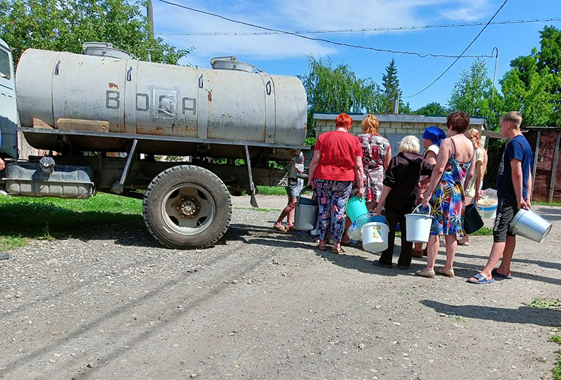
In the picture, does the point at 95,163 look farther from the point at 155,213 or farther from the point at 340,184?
the point at 340,184

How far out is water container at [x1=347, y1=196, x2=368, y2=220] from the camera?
5684 millimetres

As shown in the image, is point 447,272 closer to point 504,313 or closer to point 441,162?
point 504,313

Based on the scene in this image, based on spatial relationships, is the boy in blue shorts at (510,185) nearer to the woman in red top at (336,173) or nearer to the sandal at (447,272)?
the sandal at (447,272)

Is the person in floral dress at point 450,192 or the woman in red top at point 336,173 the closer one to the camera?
the person in floral dress at point 450,192

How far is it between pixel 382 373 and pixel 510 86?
98.6ft

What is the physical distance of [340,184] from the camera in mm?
5695

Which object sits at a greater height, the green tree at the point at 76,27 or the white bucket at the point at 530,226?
the green tree at the point at 76,27

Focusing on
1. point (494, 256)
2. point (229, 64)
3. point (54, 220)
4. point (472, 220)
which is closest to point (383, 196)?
point (472, 220)

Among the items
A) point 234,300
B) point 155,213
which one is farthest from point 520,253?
point 155,213

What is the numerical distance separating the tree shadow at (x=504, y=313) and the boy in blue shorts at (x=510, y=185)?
0.79m

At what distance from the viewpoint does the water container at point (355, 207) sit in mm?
5684

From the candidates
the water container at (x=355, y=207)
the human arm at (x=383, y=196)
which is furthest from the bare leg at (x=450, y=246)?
the water container at (x=355, y=207)

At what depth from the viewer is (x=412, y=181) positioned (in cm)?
511

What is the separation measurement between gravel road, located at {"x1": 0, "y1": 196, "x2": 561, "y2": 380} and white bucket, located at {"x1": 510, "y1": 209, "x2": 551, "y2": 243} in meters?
0.60
